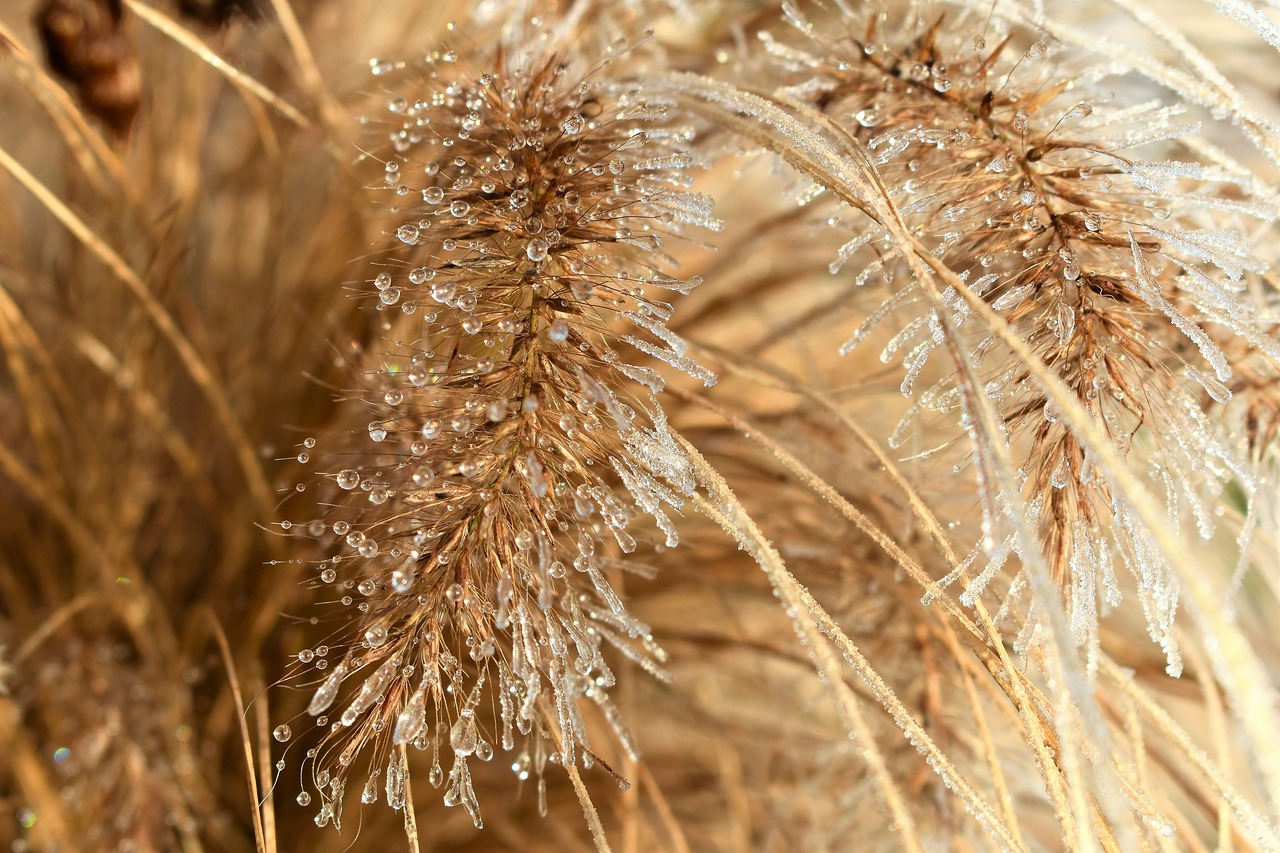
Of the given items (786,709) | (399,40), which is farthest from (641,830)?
(399,40)

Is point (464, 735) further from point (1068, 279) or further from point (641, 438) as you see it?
point (1068, 279)

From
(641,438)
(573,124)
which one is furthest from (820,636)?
(573,124)

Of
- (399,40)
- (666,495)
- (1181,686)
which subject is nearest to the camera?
(666,495)

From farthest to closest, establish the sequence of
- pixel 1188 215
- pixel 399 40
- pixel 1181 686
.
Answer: pixel 399 40, pixel 1181 686, pixel 1188 215

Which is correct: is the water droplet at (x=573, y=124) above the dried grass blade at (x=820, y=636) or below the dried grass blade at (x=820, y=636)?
above

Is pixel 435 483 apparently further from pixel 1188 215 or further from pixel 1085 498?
pixel 1188 215

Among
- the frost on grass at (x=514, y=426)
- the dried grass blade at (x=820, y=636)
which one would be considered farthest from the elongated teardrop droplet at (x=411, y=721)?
the dried grass blade at (x=820, y=636)

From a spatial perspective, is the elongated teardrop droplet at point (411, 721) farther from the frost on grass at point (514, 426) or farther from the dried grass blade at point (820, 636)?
the dried grass blade at point (820, 636)

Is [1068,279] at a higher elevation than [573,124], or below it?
below
